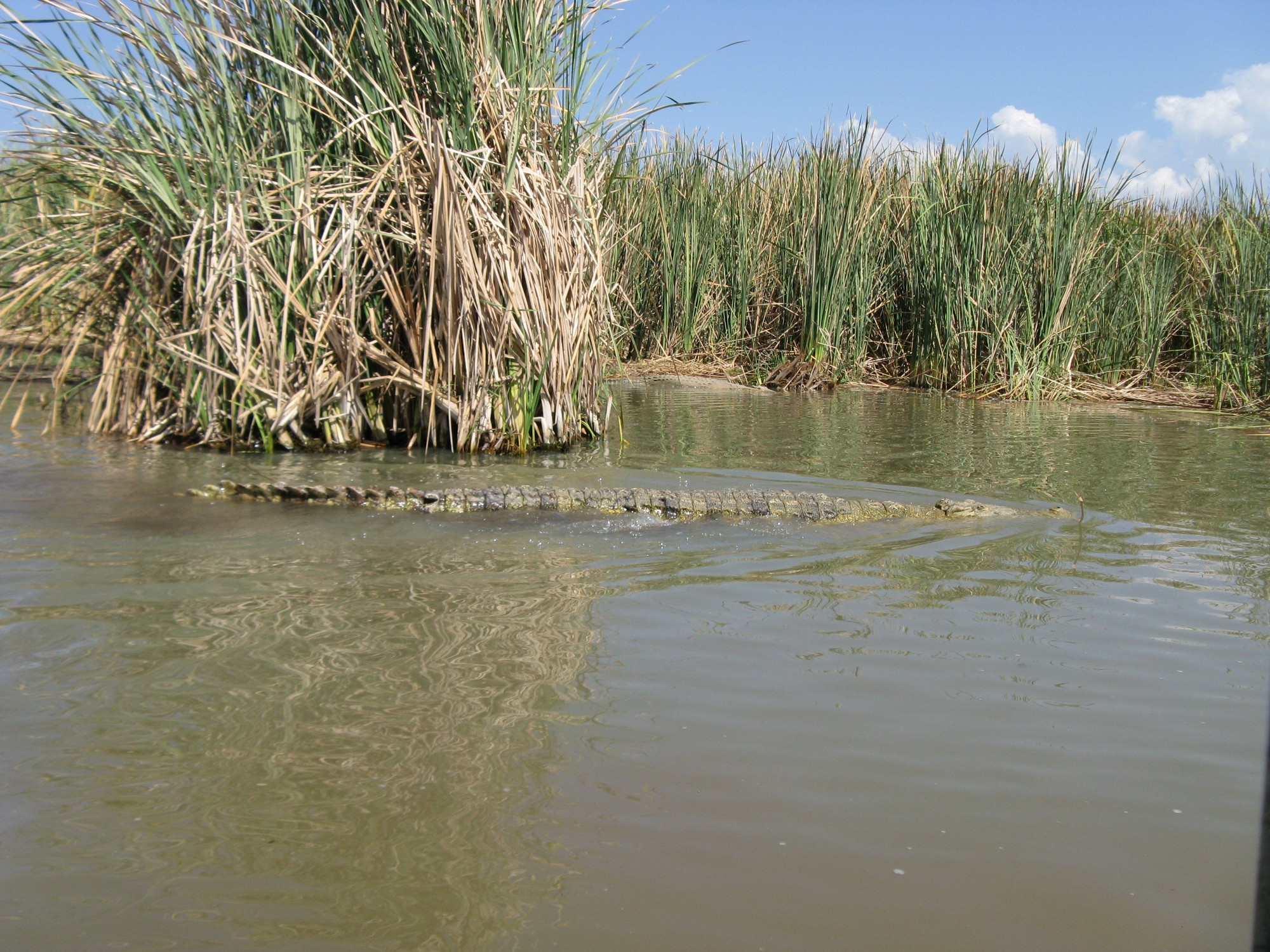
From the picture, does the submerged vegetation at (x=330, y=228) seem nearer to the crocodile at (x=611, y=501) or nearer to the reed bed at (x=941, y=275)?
the crocodile at (x=611, y=501)

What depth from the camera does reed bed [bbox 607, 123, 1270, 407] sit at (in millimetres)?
9984

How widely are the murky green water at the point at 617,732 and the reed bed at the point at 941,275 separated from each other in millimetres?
5939

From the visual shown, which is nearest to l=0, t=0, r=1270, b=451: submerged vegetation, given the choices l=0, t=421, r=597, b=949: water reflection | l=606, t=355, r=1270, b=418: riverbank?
l=0, t=421, r=597, b=949: water reflection

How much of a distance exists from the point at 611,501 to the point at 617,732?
251 cm

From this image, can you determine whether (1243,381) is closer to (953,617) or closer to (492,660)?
(953,617)

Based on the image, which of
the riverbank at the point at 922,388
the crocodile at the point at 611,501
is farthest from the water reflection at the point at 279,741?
the riverbank at the point at 922,388

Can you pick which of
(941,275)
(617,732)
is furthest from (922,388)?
(617,732)

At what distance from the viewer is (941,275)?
10328 millimetres

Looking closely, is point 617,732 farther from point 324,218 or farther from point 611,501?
point 324,218

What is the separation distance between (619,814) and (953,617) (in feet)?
5.54

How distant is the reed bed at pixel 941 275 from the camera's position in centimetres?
998

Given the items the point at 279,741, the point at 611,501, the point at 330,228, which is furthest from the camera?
the point at 330,228

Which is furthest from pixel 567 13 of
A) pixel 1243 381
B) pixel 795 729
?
pixel 1243 381

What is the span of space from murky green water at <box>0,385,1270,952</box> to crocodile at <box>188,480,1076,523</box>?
0.17m
